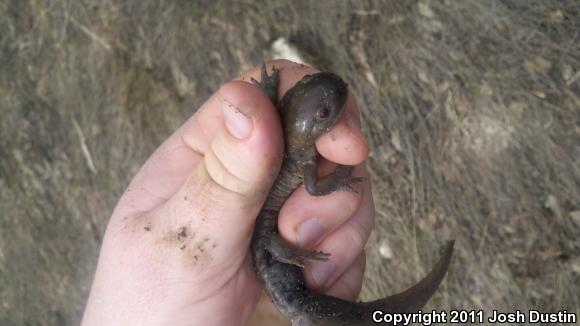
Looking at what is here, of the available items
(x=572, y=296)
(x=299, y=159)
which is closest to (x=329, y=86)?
(x=299, y=159)

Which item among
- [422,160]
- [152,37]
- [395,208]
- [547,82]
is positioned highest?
[152,37]

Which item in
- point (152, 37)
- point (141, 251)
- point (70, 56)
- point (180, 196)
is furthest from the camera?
point (70, 56)

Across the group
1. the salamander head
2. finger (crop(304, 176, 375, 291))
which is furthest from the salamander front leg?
the salamander head

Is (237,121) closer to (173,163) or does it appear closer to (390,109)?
(173,163)

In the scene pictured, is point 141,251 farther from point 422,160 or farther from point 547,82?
point 547,82

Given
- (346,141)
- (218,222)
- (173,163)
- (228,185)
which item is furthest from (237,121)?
(173,163)

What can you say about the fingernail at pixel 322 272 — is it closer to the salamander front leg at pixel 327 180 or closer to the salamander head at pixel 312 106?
the salamander front leg at pixel 327 180
